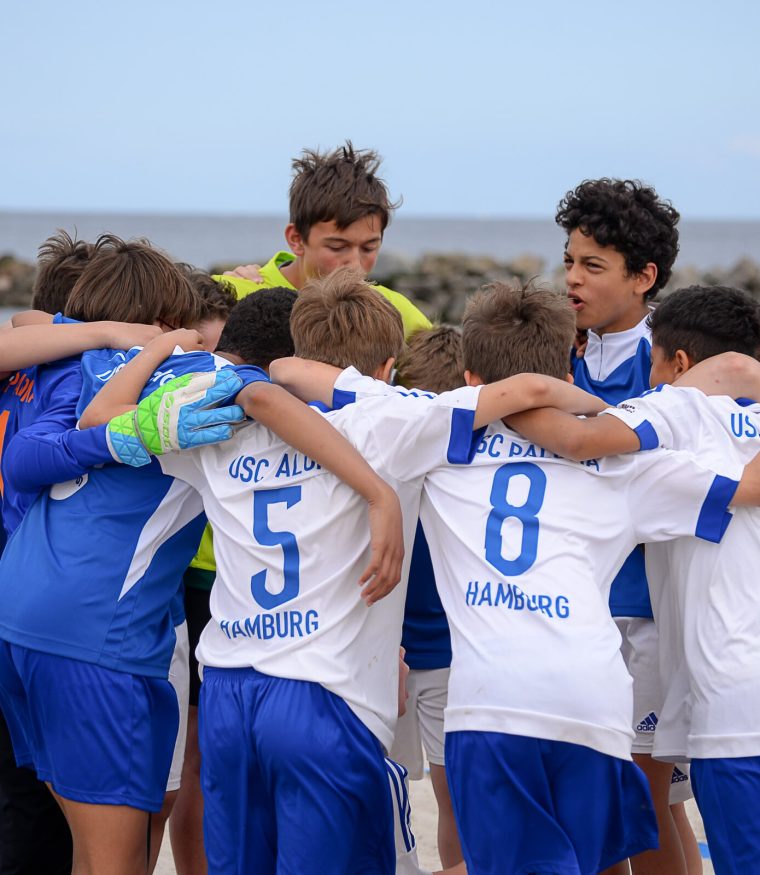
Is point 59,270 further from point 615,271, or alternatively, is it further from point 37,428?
point 615,271

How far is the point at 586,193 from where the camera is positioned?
400 centimetres

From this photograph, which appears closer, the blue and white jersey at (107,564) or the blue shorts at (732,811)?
the blue shorts at (732,811)

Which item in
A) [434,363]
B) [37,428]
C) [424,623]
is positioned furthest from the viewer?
[434,363]

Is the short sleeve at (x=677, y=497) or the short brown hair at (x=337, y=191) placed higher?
the short brown hair at (x=337, y=191)

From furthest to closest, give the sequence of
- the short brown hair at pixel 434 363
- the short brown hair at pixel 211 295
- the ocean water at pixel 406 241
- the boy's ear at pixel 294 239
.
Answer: the ocean water at pixel 406 241
the boy's ear at pixel 294 239
the short brown hair at pixel 211 295
the short brown hair at pixel 434 363

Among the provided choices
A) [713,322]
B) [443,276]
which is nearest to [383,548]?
[713,322]

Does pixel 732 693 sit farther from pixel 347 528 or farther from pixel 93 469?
pixel 93 469

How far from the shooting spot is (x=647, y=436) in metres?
2.81

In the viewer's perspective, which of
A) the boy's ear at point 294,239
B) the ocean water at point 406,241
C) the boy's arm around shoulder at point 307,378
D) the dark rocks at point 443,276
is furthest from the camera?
the ocean water at point 406,241

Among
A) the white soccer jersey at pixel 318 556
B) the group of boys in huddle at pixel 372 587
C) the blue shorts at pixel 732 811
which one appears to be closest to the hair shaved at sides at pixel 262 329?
the group of boys in huddle at pixel 372 587

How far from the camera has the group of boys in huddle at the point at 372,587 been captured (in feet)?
8.57

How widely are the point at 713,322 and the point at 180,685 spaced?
1.96m

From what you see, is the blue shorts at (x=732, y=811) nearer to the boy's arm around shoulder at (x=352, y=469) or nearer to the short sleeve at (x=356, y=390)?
the boy's arm around shoulder at (x=352, y=469)

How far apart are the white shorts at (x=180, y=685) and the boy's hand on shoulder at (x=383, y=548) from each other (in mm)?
822
